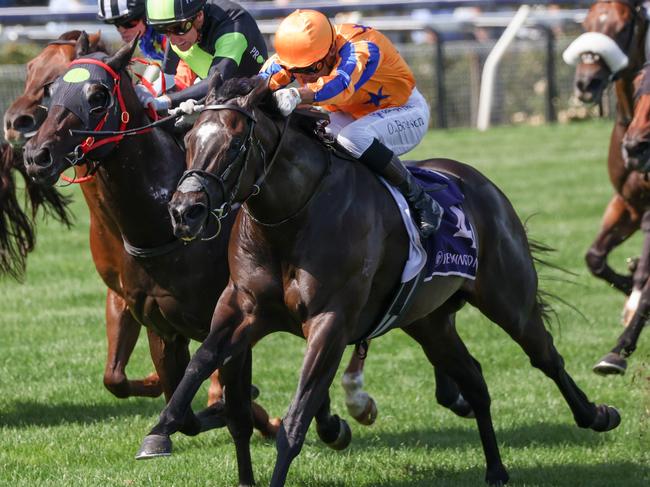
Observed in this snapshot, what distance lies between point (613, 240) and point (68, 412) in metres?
4.32

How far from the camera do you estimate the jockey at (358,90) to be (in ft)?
17.6

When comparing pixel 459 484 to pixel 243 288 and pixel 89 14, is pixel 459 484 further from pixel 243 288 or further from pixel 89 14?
pixel 89 14

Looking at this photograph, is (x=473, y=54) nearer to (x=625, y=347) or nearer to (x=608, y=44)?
(x=608, y=44)

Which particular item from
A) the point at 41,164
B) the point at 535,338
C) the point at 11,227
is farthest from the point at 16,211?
the point at 535,338

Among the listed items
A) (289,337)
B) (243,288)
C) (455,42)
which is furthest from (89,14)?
(243,288)

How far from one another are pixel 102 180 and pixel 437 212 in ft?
4.95

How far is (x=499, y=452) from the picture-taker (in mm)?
6520

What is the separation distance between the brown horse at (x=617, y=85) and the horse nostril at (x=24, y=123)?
4.64m

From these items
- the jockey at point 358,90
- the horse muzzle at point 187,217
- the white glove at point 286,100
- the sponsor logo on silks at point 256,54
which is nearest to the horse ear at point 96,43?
the sponsor logo on silks at point 256,54

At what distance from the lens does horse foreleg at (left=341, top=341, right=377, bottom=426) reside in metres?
7.05

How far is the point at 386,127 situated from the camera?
5.95 m

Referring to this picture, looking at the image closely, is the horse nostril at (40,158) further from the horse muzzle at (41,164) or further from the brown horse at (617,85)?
the brown horse at (617,85)

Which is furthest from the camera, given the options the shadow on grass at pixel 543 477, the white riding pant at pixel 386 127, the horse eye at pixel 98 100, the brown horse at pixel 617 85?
the brown horse at pixel 617 85

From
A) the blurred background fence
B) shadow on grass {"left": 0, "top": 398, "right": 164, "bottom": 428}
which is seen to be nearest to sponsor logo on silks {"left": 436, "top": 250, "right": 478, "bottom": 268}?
shadow on grass {"left": 0, "top": 398, "right": 164, "bottom": 428}
